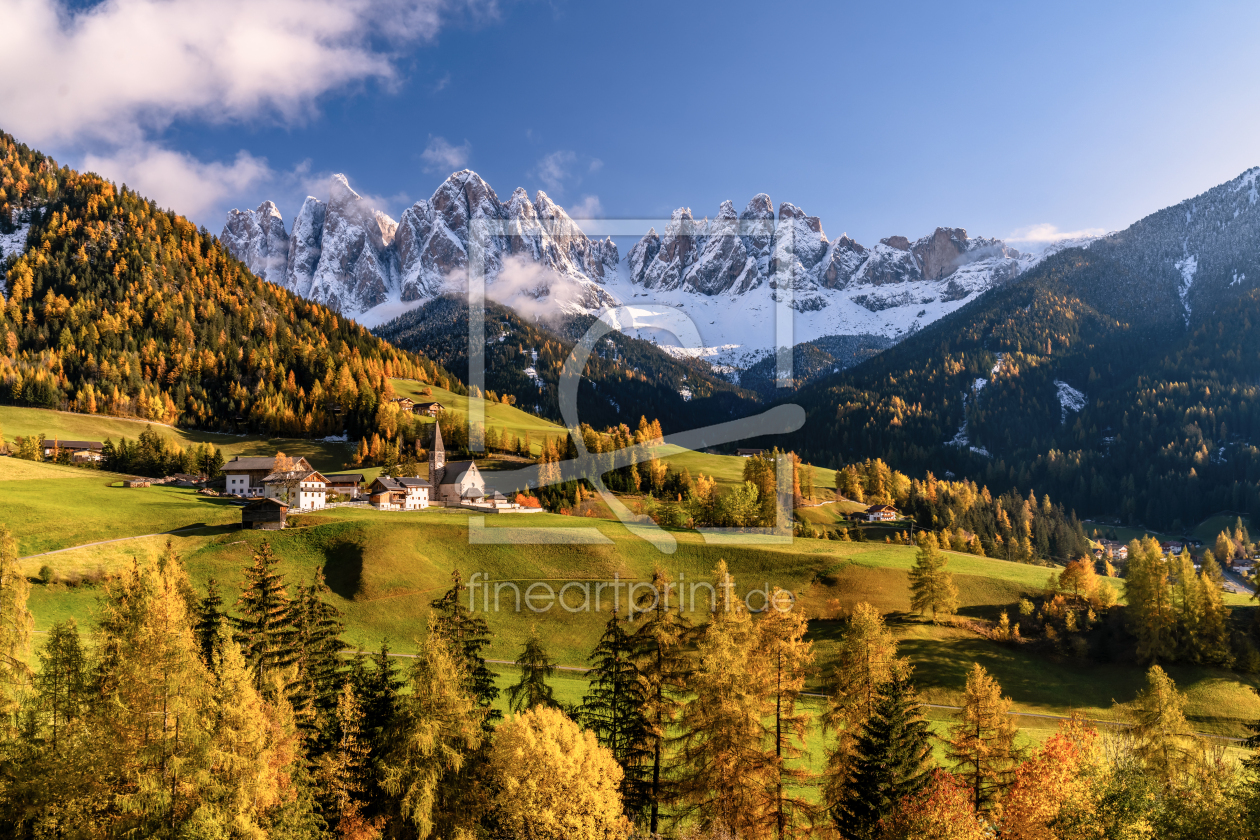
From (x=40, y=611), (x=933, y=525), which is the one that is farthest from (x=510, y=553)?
(x=933, y=525)

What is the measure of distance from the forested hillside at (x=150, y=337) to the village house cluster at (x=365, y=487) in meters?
41.5

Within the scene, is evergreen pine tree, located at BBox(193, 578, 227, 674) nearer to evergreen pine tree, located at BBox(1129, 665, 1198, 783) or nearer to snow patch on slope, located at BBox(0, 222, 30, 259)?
evergreen pine tree, located at BBox(1129, 665, 1198, 783)

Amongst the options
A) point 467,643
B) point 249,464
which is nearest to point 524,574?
point 467,643

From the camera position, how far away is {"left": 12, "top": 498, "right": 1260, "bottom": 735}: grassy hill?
56500mm

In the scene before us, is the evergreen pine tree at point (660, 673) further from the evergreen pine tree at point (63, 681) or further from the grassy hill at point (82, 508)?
the grassy hill at point (82, 508)

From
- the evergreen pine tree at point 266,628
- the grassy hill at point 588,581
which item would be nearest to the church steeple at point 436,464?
the grassy hill at point 588,581

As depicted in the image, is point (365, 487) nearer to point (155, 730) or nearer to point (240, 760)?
point (155, 730)

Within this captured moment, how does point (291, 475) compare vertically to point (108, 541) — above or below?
above

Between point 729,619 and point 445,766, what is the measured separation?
15.1 metres

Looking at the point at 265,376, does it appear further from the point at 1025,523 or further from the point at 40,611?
the point at 1025,523

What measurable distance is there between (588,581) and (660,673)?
37824 mm

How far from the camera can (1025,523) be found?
14762 centimetres

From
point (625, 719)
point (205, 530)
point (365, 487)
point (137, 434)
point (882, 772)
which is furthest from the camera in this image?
point (137, 434)

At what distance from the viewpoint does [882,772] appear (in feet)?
93.1
